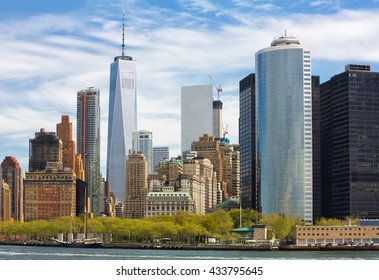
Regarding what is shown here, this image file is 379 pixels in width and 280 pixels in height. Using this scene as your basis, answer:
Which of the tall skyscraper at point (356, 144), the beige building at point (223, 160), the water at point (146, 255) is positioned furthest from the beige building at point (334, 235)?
the beige building at point (223, 160)

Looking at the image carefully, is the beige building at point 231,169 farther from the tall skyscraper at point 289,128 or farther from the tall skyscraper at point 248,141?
the tall skyscraper at point 289,128

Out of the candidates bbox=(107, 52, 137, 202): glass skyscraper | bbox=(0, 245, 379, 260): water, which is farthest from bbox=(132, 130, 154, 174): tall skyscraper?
bbox=(0, 245, 379, 260): water

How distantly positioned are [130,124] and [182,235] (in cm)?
12193

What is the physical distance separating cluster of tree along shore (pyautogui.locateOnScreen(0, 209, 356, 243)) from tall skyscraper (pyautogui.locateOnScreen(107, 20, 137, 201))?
9594 centimetres

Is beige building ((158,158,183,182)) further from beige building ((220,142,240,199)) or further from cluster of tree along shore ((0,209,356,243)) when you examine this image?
cluster of tree along shore ((0,209,356,243))

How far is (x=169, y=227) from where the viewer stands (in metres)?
76.1

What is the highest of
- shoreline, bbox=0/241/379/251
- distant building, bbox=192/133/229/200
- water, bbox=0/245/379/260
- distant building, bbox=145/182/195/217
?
distant building, bbox=192/133/229/200

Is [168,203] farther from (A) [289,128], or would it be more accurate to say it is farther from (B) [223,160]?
(B) [223,160]

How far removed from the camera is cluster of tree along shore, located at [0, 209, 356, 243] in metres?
75.8

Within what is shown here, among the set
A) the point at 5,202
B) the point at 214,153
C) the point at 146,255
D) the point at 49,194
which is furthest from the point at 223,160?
the point at 146,255

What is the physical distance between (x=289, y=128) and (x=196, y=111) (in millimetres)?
87570

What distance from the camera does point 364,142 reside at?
90.1 meters

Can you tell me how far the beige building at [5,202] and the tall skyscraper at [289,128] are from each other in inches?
1799
